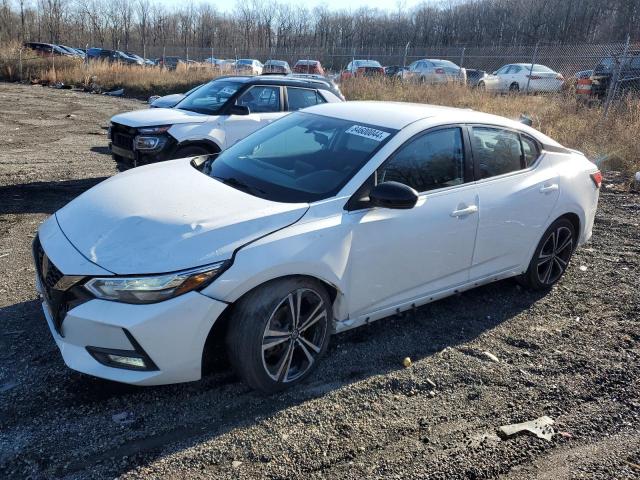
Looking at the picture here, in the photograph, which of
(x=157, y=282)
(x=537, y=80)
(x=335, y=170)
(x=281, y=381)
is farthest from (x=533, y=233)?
(x=537, y=80)

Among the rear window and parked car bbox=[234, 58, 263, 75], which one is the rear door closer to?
the rear window

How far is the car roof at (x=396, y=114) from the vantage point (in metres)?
3.97

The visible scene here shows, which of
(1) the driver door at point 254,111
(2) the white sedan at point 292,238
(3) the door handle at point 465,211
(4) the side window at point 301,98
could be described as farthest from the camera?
(4) the side window at point 301,98

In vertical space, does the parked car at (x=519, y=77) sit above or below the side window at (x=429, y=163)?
above

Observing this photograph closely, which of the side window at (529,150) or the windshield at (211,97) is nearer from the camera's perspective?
the side window at (529,150)

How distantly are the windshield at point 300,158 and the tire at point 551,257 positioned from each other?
2008 millimetres

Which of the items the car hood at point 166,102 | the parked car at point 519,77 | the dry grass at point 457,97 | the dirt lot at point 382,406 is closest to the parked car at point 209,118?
the car hood at point 166,102

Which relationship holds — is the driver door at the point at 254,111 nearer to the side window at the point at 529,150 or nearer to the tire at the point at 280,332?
the side window at the point at 529,150

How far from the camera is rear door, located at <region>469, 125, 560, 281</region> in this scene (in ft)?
13.7

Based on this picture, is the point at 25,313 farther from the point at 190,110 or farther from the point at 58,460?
the point at 190,110

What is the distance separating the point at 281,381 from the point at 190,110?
5849 millimetres

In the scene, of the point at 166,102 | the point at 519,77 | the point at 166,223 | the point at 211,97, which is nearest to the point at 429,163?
the point at 166,223

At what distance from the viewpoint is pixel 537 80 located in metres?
23.1

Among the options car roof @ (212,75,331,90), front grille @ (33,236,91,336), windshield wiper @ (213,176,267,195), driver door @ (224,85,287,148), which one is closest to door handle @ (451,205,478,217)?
windshield wiper @ (213,176,267,195)
